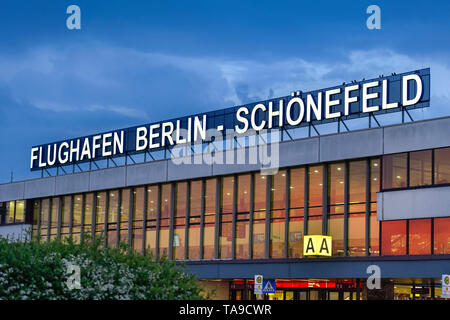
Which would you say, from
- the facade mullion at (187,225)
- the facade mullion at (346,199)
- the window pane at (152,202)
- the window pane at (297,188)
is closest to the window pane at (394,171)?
the facade mullion at (346,199)

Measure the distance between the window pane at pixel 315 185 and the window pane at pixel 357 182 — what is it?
237 centimetres

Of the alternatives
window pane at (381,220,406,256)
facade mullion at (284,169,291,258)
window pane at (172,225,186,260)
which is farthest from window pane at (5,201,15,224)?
window pane at (381,220,406,256)

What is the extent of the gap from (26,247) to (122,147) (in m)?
43.6

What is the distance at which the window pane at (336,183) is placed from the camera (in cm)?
4934

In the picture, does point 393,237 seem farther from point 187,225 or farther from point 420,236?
point 187,225

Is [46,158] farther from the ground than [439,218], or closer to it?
farther from the ground

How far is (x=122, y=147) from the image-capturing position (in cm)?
6625

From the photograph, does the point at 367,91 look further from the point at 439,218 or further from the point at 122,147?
the point at 122,147

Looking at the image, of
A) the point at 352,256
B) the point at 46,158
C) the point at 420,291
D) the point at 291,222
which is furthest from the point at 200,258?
the point at 46,158

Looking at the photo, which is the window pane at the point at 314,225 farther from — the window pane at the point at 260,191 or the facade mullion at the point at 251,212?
the facade mullion at the point at 251,212

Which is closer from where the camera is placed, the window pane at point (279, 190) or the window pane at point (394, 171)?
the window pane at point (394, 171)

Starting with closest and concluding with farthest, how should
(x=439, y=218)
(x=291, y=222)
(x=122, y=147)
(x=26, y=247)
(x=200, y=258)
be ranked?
(x=26, y=247)
(x=439, y=218)
(x=291, y=222)
(x=200, y=258)
(x=122, y=147)

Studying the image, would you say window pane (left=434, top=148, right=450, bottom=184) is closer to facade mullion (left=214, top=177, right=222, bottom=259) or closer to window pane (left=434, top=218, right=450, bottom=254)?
window pane (left=434, top=218, right=450, bottom=254)

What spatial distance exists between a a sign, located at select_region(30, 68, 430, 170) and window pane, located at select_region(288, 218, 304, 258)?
23.3 feet
